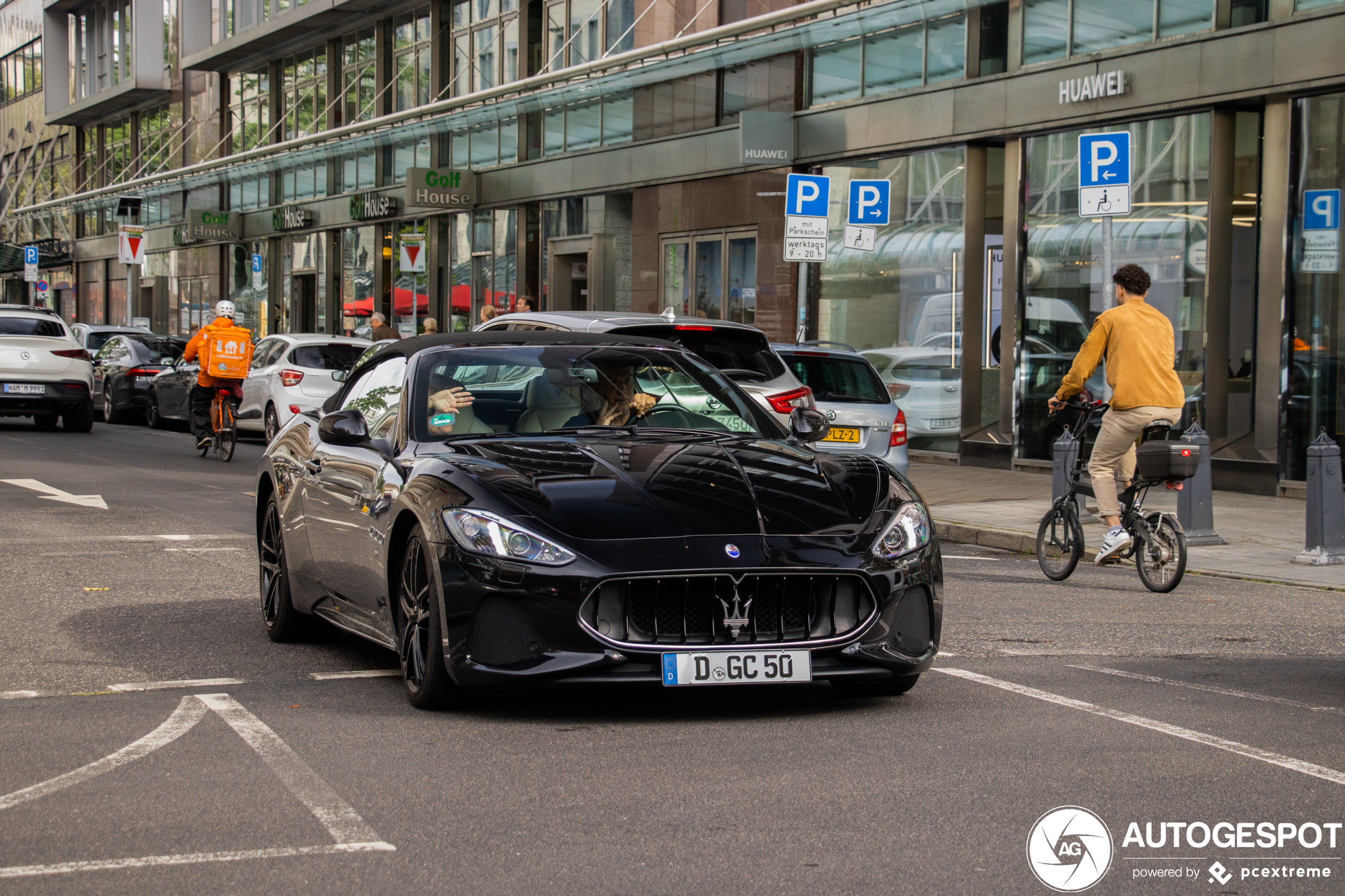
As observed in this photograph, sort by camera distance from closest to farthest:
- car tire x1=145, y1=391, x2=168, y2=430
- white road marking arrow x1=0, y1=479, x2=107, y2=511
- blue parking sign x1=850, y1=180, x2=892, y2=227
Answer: white road marking arrow x1=0, y1=479, x2=107, y2=511 → blue parking sign x1=850, y1=180, x2=892, y2=227 → car tire x1=145, y1=391, x2=168, y2=430

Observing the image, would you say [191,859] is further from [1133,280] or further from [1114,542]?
[1133,280]

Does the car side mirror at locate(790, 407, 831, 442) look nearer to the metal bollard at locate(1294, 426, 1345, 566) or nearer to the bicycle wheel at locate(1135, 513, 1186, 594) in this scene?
the bicycle wheel at locate(1135, 513, 1186, 594)

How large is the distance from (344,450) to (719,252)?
59.3 feet

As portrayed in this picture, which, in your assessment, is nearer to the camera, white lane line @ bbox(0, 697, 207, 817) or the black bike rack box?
white lane line @ bbox(0, 697, 207, 817)

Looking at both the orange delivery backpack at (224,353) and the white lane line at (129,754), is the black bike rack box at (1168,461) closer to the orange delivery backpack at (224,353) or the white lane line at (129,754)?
the white lane line at (129,754)

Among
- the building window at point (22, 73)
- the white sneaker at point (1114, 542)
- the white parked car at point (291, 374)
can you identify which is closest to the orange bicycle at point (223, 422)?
the white parked car at point (291, 374)

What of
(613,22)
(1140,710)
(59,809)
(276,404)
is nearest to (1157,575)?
(1140,710)

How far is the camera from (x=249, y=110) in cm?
4650

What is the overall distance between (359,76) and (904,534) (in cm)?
3527

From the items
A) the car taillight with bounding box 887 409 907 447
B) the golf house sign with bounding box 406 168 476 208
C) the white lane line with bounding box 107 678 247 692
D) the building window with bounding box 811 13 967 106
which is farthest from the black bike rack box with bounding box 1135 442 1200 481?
the golf house sign with bounding box 406 168 476 208

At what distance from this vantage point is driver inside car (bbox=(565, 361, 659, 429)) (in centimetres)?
681

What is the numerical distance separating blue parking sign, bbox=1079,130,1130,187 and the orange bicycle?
35.6ft

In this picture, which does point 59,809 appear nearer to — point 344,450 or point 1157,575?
point 344,450

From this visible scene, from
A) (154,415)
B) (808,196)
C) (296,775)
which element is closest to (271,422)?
(154,415)
